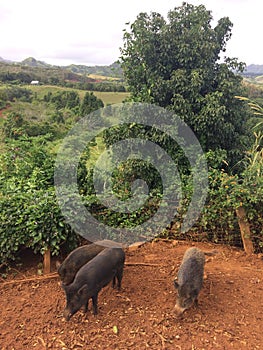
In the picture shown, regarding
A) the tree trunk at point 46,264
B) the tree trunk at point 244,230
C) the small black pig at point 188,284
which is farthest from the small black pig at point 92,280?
the tree trunk at point 244,230

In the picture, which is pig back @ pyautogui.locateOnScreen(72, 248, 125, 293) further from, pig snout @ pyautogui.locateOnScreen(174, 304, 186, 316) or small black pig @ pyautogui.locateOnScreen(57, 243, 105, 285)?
pig snout @ pyautogui.locateOnScreen(174, 304, 186, 316)

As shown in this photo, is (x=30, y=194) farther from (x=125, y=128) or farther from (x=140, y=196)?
(x=125, y=128)

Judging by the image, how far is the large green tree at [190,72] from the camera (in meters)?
7.29

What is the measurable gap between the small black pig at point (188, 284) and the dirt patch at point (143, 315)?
0.60ft

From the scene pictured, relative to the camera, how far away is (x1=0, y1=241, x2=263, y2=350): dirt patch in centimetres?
330

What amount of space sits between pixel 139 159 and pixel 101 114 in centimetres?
187

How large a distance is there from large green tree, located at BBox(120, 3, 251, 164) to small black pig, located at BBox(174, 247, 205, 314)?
426 cm

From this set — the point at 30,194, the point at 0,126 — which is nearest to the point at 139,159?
the point at 30,194

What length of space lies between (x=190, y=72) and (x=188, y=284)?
5.78 m

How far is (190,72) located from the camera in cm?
770

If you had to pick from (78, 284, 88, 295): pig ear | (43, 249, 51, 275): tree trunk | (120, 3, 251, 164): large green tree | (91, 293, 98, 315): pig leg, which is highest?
(120, 3, 251, 164): large green tree

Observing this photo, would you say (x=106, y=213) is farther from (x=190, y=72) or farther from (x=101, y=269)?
(x=190, y=72)

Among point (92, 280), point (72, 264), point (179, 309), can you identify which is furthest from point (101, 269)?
point (179, 309)

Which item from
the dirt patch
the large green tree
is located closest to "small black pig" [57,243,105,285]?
the dirt patch
